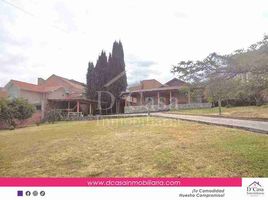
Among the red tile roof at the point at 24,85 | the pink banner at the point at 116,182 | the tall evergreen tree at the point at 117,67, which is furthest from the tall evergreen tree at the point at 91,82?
the pink banner at the point at 116,182

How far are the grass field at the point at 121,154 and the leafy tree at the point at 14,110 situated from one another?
0.41ft

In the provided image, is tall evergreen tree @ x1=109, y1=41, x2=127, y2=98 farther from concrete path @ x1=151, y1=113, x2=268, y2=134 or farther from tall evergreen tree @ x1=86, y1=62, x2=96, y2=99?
concrete path @ x1=151, y1=113, x2=268, y2=134

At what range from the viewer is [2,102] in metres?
3.31

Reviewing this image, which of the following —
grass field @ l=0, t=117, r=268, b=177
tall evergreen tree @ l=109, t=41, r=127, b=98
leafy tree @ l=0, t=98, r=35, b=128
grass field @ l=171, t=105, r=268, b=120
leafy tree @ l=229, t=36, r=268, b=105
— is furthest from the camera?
grass field @ l=171, t=105, r=268, b=120

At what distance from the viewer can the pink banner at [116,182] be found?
2.65 meters

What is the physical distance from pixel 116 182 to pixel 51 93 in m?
1.20

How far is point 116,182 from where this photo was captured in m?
2.77
